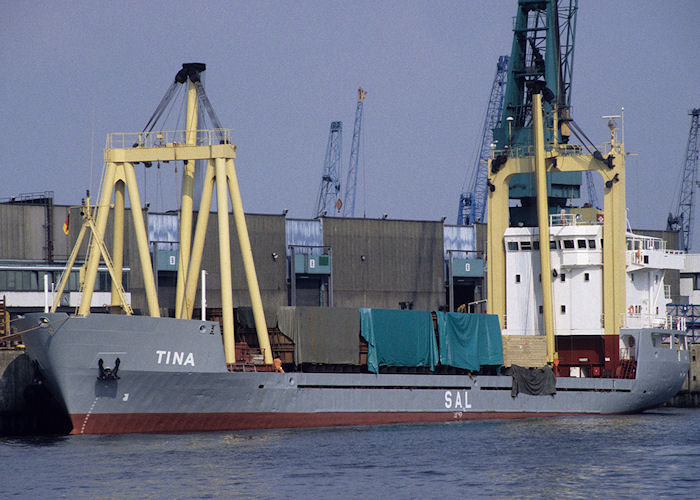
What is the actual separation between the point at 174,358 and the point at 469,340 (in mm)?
14537

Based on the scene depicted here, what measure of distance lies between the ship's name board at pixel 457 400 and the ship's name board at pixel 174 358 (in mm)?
12242

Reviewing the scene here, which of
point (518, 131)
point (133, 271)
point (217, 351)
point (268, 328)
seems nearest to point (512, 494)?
point (217, 351)

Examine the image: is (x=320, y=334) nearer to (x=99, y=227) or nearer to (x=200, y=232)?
(x=200, y=232)

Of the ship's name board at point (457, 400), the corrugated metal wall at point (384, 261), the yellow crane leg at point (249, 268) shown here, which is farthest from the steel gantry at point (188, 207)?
the corrugated metal wall at point (384, 261)

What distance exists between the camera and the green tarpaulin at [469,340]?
160 ft

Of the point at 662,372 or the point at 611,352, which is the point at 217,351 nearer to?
the point at 611,352

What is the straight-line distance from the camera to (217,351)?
41.6 metres

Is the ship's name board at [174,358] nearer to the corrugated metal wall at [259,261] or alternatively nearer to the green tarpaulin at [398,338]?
the green tarpaulin at [398,338]

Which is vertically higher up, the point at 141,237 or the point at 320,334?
the point at 141,237

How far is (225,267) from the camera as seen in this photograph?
43656 mm

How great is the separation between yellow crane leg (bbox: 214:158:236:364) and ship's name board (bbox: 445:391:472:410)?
990 cm

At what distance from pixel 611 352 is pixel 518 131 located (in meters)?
15.7

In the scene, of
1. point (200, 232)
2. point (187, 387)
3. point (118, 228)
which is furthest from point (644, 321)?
point (118, 228)

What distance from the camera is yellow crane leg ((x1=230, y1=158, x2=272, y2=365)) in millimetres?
43500
